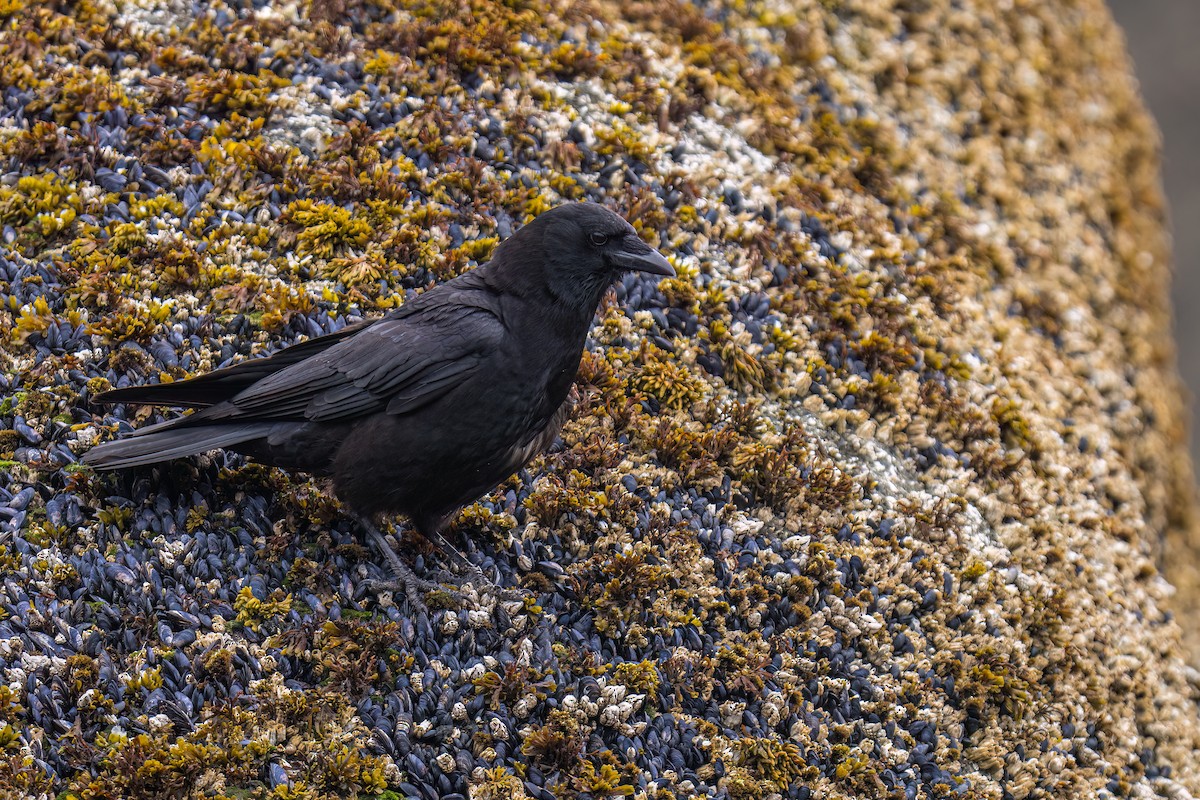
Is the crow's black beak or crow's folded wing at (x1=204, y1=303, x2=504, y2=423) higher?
the crow's black beak

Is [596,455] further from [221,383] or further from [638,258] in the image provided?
[221,383]

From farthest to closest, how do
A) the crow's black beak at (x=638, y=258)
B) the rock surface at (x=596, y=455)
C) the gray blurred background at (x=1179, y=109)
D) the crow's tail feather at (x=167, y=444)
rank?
the gray blurred background at (x=1179, y=109) < the crow's black beak at (x=638, y=258) < the crow's tail feather at (x=167, y=444) < the rock surface at (x=596, y=455)

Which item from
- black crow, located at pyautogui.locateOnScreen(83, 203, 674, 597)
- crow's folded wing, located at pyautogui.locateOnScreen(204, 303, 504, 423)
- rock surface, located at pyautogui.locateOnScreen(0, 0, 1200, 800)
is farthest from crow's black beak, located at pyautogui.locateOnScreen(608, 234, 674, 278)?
rock surface, located at pyautogui.locateOnScreen(0, 0, 1200, 800)

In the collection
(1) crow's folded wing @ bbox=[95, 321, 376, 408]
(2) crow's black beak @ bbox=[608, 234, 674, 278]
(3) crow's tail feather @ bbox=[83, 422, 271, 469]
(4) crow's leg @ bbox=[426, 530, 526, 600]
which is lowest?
(4) crow's leg @ bbox=[426, 530, 526, 600]

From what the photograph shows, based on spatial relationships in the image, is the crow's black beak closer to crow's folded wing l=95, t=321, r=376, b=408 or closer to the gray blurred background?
crow's folded wing l=95, t=321, r=376, b=408

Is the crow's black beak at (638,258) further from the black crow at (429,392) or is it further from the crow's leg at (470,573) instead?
the crow's leg at (470,573)

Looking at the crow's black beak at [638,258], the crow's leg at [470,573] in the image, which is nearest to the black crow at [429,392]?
the crow's black beak at [638,258]

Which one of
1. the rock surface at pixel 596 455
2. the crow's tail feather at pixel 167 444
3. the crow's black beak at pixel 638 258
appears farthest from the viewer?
the crow's black beak at pixel 638 258

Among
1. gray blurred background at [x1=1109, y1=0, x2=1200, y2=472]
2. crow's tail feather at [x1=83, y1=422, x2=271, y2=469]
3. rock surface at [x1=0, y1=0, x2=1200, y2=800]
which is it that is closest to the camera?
rock surface at [x1=0, y1=0, x2=1200, y2=800]
